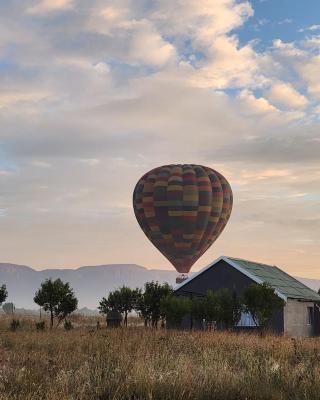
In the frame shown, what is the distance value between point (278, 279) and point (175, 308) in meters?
10.5

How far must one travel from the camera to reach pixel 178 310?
37.0 meters

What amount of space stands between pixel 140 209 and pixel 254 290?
98.5 ft

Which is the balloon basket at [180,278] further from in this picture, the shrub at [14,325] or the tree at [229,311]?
the shrub at [14,325]

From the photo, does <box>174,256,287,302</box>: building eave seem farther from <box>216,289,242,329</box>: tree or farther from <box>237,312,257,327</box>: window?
<box>216,289,242,329</box>: tree

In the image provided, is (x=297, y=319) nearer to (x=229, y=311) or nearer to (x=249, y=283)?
(x=249, y=283)

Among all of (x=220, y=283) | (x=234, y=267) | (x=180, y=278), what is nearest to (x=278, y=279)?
(x=234, y=267)

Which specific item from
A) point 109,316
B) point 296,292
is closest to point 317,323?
point 296,292

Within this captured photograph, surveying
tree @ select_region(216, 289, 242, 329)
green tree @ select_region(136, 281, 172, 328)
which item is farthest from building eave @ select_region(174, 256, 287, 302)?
tree @ select_region(216, 289, 242, 329)

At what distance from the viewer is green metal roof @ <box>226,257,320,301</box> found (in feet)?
134

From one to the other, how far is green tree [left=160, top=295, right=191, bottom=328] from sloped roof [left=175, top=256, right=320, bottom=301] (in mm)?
4462

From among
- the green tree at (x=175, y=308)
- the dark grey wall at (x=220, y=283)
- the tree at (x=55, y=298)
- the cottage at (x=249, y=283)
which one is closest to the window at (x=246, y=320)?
the cottage at (x=249, y=283)

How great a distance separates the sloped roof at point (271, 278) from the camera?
40.0 meters

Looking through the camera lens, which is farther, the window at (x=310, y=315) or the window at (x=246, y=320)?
the window at (x=310, y=315)

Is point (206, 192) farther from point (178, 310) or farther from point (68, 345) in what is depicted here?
point (68, 345)
